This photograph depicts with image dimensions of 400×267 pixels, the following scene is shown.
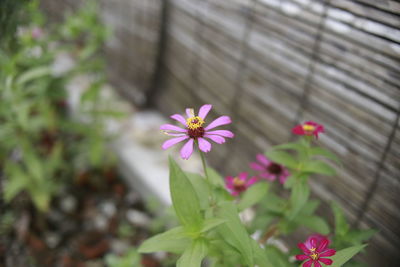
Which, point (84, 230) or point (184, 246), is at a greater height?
point (84, 230)

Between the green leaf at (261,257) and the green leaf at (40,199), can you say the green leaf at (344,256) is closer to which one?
the green leaf at (261,257)

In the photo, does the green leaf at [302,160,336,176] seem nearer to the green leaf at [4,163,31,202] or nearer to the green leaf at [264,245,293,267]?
the green leaf at [264,245,293,267]

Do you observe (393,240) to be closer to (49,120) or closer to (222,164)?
(222,164)

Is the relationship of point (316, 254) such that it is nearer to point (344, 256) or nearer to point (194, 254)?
point (344, 256)


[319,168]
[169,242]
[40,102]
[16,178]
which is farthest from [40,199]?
[319,168]

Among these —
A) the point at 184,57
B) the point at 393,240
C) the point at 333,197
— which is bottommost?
the point at 393,240

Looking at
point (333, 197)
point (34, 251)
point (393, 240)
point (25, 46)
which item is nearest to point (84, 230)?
point (34, 251)
